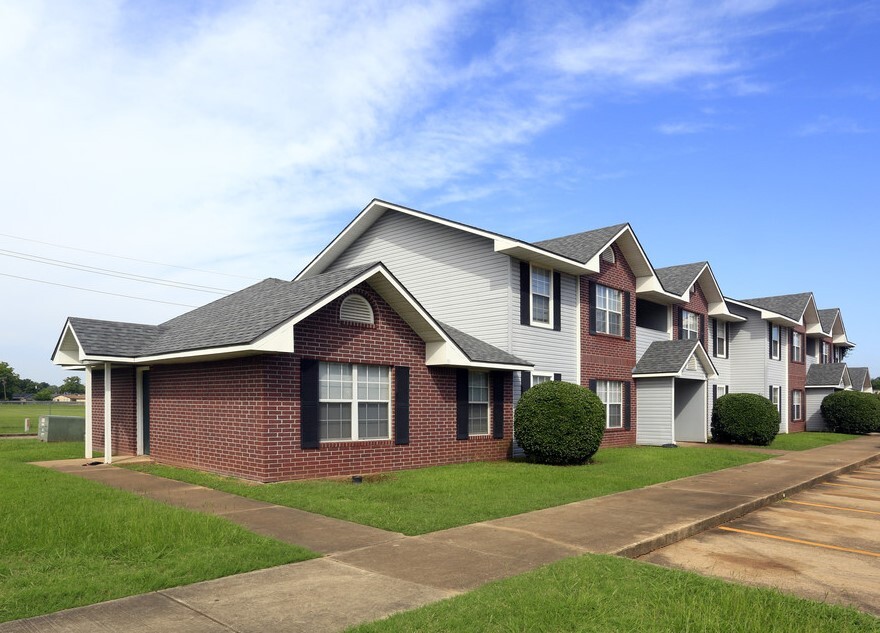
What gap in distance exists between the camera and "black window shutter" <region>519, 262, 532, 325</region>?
19.8 m

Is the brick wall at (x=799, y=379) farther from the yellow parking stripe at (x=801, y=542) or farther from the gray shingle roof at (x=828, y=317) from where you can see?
the yellow parking stripe at (x=801, y=542)

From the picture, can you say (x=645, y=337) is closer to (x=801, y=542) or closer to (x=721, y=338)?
(x=721, y=338)

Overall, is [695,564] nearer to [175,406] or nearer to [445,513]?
[445,513]

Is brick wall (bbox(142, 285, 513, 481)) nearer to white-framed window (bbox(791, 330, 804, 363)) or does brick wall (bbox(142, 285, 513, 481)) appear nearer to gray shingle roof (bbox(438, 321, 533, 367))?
gray shingle roof (bbox(438, 321, 533, 367))

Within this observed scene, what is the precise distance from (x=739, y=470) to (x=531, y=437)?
17.3ft

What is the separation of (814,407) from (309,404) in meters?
37.3

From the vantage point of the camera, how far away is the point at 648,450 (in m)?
22.2

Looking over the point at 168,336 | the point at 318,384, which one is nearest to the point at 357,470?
the point at 318,384

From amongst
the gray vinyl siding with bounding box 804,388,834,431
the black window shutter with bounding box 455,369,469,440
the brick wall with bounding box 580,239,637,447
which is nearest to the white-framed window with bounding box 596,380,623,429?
the brick wall with bounding box 580,239,637,447

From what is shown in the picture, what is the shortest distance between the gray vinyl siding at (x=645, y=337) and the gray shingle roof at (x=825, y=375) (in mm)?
18910

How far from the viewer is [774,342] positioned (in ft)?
117

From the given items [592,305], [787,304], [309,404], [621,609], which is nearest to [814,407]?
[787,304]

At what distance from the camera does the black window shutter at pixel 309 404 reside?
44.7 feet

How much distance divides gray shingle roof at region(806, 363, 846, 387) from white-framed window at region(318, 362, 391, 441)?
3485 cm
